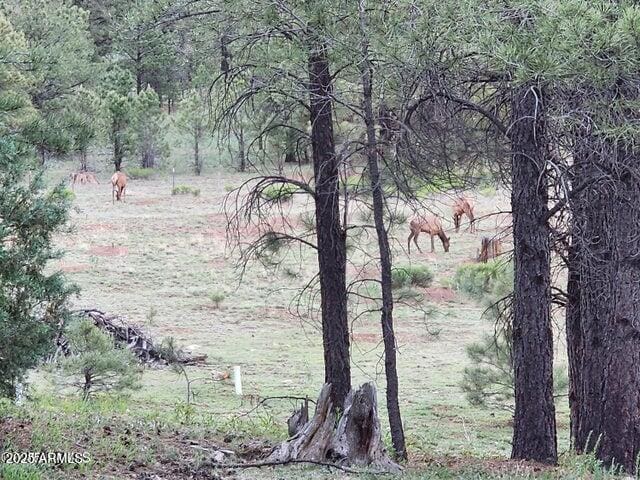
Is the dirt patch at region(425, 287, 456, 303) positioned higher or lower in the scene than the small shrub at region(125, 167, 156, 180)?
lower

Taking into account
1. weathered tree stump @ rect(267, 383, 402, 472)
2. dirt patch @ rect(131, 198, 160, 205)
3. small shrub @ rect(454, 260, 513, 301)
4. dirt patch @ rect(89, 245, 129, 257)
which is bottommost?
weathered tree stump @ rect(267, 383, 402, 472)

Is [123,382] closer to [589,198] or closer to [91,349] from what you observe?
[91,349]

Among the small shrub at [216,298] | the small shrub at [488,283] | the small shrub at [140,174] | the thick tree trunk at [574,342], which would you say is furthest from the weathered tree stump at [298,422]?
the small shrub at [140,174]

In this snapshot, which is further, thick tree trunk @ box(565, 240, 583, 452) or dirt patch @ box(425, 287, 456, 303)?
dirt patch @ box(425, 287, 456, 303)

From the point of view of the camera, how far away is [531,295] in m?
7.75

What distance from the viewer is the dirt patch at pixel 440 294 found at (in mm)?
22522

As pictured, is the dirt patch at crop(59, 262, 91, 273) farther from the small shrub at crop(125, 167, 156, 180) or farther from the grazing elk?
the small shrub at crop(125, 167, 156, 180)

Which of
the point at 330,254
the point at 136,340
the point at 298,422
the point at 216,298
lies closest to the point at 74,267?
the point at 216,298

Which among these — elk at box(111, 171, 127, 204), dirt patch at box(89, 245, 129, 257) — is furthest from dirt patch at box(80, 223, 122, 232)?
elk at box(111, 171, 127, 204)

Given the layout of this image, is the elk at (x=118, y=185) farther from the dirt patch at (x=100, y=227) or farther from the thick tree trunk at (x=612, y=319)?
the thick tree trunk at (x=612, y=319)

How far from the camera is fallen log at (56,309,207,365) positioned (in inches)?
608

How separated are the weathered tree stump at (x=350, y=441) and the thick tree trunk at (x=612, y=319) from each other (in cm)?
249

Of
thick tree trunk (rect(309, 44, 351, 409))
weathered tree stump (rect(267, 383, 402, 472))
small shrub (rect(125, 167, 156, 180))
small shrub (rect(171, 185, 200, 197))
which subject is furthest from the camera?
small shrub (rect(125, 167, 156, 180))

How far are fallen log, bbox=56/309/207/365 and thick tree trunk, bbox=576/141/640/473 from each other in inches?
350
